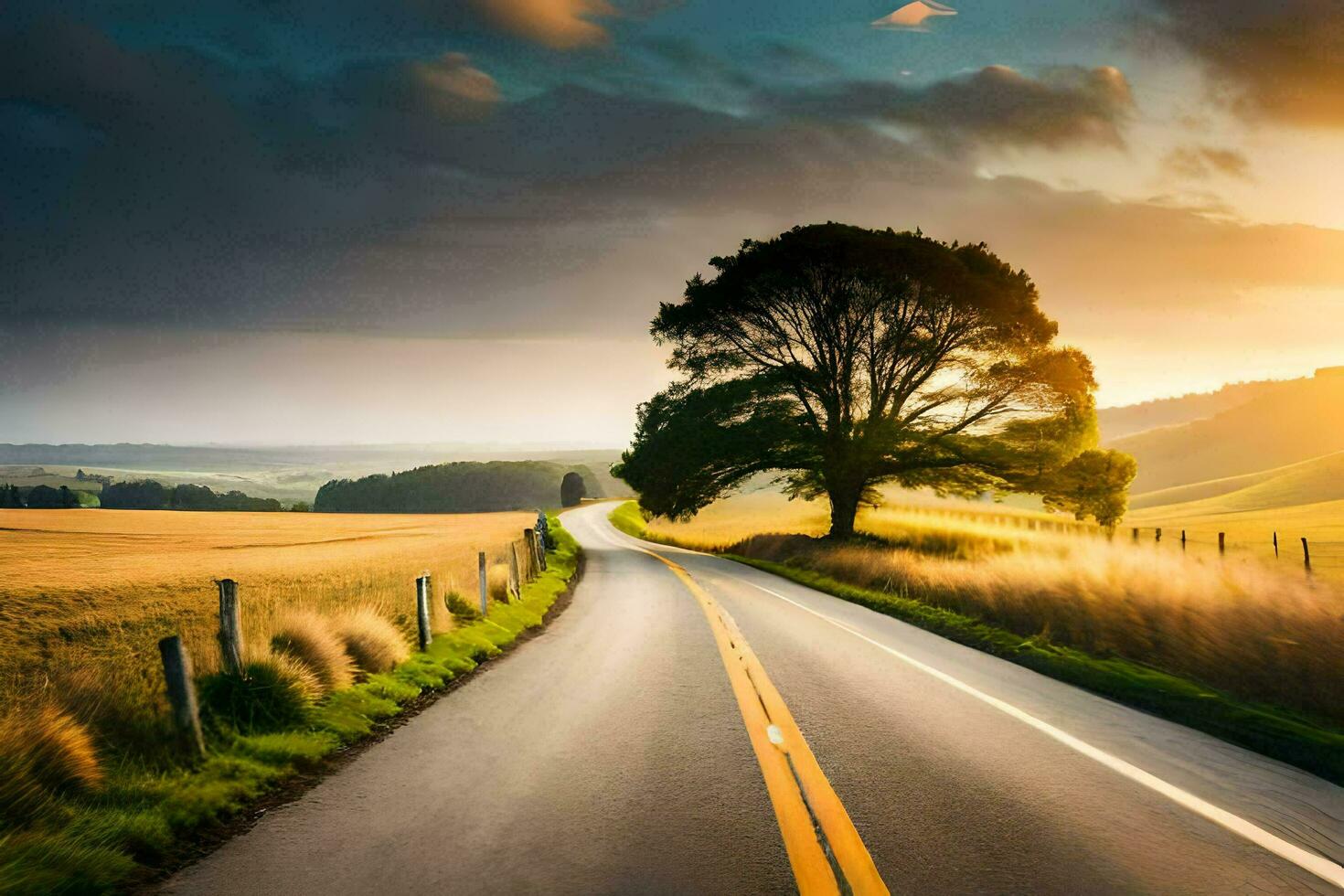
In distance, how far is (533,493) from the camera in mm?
161500

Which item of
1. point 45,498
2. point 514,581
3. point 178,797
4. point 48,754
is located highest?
point 45,498

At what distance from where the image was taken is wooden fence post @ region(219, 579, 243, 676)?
238 inches

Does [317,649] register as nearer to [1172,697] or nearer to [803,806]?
[803,806]

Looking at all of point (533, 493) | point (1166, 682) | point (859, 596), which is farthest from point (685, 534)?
point (533, 493)

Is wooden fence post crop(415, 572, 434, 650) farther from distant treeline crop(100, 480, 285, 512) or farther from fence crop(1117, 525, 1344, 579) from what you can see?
distant treeline crop(100, 480, 285, 512)

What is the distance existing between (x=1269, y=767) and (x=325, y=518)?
70.4 m

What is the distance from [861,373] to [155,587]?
79.5ft

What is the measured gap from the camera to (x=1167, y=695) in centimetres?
710

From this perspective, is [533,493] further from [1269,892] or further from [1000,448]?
[1269,892]

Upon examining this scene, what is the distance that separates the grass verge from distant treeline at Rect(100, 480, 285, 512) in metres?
107

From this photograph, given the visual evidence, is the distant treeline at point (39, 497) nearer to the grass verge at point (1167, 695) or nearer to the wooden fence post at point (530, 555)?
the wooden fence post at point (530, 555)

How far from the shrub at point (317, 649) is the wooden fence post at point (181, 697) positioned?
1.50 meters

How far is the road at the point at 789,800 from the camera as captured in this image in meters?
3.37

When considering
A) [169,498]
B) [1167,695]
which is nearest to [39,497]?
[169,498]
